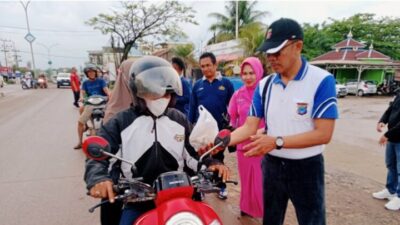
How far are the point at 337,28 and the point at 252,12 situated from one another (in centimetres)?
916

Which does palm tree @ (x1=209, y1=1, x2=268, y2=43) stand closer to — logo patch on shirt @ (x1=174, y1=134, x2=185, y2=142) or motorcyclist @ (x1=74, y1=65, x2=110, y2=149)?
motorcyclist @ (x1=74, y1=65, x2=110, y2=149)

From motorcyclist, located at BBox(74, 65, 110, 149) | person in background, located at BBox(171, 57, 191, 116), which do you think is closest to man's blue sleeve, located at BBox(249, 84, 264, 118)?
person in background, located at BBox(171, 57, 191, 116)

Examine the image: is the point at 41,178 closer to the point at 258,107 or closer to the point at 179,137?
the point at 179,137

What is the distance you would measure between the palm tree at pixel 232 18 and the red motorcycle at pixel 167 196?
89.8 ft

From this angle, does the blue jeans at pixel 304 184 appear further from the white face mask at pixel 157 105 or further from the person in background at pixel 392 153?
the person in background at pixel 392 153

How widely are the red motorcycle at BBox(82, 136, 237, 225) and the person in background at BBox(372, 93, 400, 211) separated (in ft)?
9.61

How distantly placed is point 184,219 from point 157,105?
747mm

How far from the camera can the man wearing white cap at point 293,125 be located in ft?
5.87

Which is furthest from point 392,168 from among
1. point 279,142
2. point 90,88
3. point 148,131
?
point 90,88

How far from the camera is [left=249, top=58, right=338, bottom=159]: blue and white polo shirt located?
1.82m

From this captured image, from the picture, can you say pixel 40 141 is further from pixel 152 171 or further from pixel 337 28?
pixel 337 28

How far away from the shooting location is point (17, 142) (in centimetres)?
672

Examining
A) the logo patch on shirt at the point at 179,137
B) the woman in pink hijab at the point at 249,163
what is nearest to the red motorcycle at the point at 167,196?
the logo patch on shirt at the point at 179,137

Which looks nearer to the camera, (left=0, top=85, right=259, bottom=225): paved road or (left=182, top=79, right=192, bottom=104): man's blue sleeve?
(left=0, top=85, right=259, bottom=225): paved road
